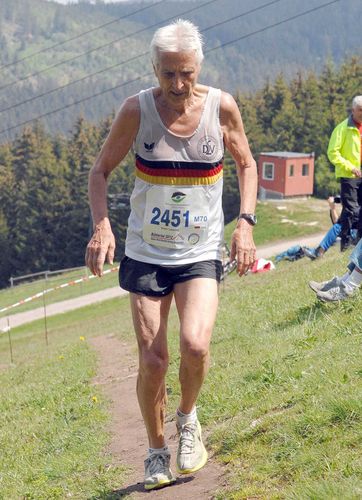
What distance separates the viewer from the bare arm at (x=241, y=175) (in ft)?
17.8

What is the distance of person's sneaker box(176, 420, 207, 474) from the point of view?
5414 mm

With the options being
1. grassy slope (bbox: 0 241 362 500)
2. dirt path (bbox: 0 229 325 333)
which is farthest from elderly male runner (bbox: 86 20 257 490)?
dirt path (bbox: 0 229 325 333)

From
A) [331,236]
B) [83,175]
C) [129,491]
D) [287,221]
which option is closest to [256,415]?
[129,491]

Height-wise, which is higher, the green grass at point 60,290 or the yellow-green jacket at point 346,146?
the yellow-green jacket at point 346,146

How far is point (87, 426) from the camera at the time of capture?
761cm

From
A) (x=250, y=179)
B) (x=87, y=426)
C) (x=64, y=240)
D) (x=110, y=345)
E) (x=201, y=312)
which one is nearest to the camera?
(x=201, y=312)

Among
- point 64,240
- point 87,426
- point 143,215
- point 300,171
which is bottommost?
point 64,240

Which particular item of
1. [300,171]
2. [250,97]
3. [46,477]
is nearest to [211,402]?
[46,477]

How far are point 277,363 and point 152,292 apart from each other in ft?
6.31

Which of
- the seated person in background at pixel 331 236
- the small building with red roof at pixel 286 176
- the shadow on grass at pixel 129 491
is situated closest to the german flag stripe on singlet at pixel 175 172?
the shadow on grass at pixel 129 491

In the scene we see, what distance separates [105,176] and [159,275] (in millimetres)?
640

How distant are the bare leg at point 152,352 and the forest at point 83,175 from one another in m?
70.1

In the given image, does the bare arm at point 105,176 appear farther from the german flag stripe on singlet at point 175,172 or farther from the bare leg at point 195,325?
the bare leg at point 195,325

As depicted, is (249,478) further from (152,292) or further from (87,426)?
(87,426)
